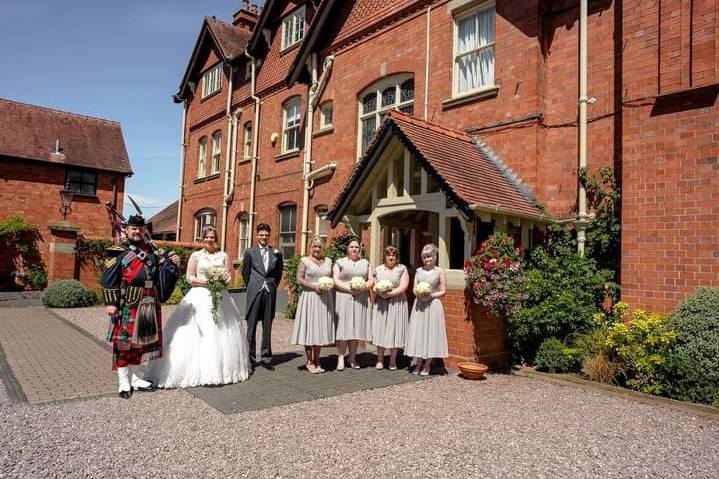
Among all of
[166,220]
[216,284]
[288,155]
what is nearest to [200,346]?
[216,284]

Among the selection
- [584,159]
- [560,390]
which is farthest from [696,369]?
[584,159]

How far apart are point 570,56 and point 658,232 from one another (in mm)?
3584

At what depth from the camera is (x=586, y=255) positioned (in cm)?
810

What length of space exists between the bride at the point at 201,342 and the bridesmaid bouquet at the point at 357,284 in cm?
168

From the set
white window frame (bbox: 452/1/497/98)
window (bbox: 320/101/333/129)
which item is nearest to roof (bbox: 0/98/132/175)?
window (bbox: 320/101/333/129)

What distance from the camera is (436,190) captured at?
8.47 m

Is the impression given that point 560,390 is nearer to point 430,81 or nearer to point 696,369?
point 696,369

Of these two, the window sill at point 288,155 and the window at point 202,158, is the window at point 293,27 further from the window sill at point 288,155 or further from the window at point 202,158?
the window at point 202,158

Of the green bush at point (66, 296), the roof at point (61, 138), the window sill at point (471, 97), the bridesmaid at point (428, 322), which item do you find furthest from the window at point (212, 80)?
the bridesmaid at point (428, 322)

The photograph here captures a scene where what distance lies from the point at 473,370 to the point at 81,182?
2405 centimetres

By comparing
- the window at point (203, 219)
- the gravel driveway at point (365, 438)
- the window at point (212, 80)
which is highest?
the window at point (212, 80)

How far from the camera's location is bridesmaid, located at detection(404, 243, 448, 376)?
7.08 m

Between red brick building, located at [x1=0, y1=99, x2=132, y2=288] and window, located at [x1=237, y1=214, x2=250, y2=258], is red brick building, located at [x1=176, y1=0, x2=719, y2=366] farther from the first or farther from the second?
red brick building, located at [x1=0, y1=99, x2=132, y2=288]

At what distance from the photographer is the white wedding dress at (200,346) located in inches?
242
